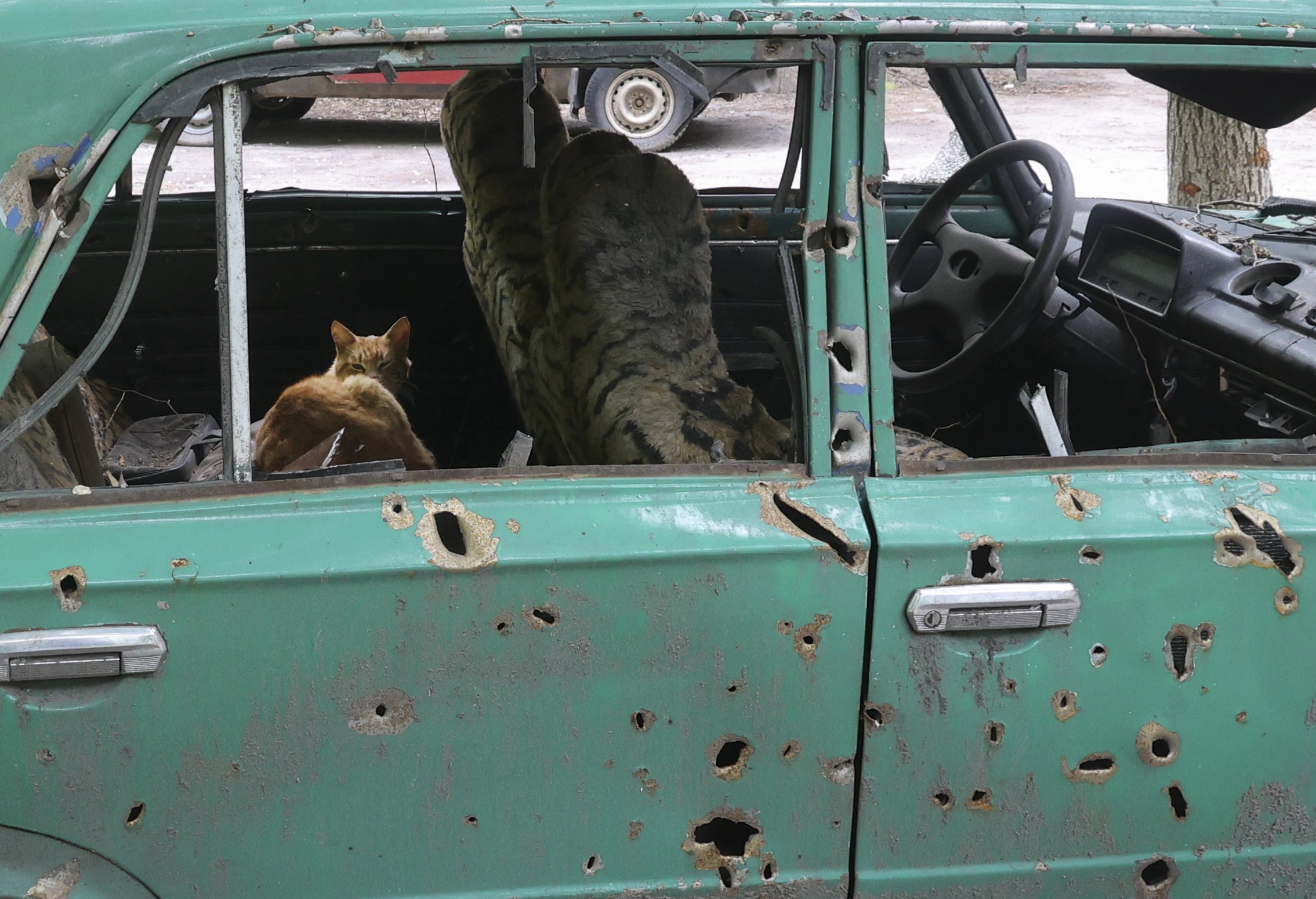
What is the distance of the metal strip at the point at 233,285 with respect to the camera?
1523 mm

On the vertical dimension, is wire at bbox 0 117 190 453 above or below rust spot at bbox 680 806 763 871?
above

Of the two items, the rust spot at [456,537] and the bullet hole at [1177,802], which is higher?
the rust spot at [456,537]

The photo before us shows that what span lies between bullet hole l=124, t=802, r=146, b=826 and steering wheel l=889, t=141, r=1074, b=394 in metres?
1.81

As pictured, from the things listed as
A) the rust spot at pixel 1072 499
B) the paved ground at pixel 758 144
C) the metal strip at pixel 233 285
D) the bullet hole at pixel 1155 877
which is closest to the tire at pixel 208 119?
the metal strip at pixel 233 285

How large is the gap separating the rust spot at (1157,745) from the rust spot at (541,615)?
794 millimetres

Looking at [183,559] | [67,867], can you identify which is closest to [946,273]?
[183,559]

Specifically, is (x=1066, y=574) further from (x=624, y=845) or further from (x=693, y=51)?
(x=693, y=51)

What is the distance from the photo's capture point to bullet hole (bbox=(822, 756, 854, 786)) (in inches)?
62.7

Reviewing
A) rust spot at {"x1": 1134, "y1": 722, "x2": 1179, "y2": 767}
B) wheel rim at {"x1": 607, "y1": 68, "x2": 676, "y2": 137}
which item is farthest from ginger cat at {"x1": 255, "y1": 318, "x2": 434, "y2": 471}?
wheel rim at {"x1": 607, "y1": 68, "x2": 676, "y2": 137}

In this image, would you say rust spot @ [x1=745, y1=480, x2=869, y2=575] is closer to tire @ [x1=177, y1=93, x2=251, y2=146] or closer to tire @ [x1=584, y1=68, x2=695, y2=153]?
tire @ [x1=177, y1=93, x2=251, y2=146]

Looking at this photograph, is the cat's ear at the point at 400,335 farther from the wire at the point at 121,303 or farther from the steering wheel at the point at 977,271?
the wire at the point at 121,303

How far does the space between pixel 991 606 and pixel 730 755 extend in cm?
39

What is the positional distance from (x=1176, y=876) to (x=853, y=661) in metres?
0.58

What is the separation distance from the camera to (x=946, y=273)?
10.2 feet
